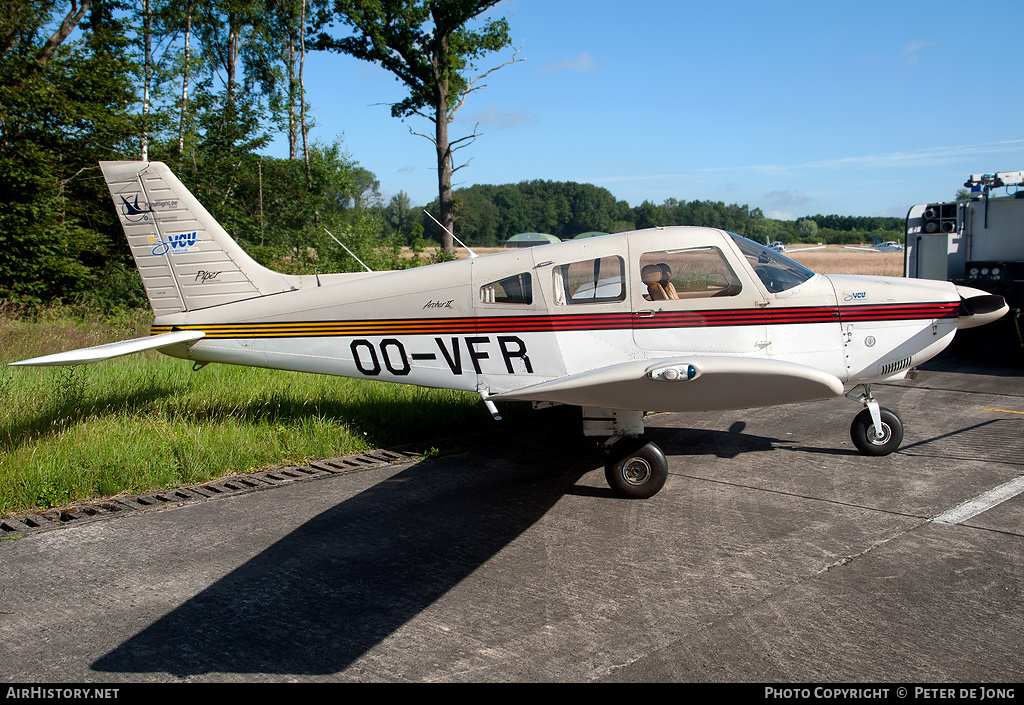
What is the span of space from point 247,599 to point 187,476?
281cm

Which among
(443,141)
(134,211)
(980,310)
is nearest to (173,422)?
(134,211)

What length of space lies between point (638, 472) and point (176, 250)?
537cm

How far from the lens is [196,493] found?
6414 mm

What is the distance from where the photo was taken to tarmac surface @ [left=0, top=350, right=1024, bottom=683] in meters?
3.56

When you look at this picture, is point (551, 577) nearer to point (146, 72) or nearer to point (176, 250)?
point (176, 250)

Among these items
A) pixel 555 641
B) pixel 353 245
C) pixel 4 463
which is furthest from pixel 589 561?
pixel 353 245

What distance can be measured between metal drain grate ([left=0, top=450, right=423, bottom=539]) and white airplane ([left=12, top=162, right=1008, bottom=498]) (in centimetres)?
101

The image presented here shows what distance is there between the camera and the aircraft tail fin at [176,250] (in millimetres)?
7488

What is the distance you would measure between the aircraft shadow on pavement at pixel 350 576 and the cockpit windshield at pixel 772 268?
246cm

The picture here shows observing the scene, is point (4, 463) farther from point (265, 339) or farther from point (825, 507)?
point (825, 507)

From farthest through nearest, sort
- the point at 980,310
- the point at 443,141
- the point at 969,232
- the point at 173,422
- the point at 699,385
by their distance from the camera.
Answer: the point at 443,141
the point at 969,232
the point at 173,422
the point at 980,310
the point at 699,385

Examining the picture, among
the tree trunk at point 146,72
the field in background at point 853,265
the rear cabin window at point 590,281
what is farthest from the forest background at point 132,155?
the field in background at point 853,265

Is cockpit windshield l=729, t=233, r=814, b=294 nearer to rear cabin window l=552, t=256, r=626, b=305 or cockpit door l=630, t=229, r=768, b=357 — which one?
cockpit door l=630, t=229, r=768, b=357

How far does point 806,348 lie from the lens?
620 cm
